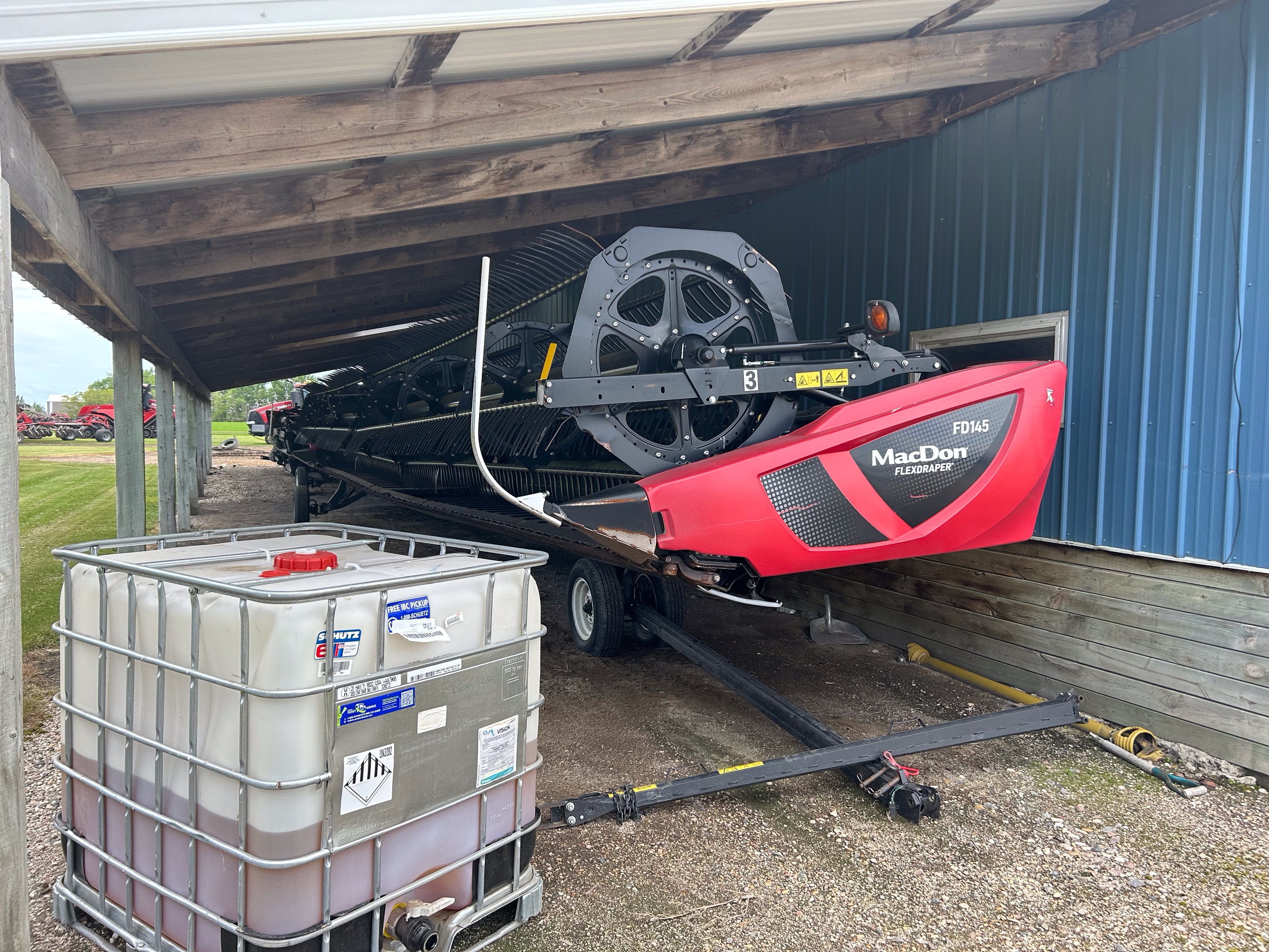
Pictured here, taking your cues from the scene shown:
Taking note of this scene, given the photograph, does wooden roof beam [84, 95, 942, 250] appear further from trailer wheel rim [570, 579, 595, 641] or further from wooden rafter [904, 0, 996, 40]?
trailer wheel rim [570, 579, 595, 641]

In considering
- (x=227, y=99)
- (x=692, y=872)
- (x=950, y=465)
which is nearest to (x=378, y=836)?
(x=692, y=872)

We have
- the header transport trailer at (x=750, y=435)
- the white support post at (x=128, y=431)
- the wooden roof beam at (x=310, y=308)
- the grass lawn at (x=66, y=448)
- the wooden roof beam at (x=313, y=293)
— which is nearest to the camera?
the header transport trailer at (x=750, y=435)

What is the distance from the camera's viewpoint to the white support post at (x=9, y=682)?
1976 mm

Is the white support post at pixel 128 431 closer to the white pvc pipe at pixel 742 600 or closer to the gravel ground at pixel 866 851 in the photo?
the gravel ground at pixel 866 851

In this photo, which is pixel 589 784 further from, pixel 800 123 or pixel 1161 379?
pixel 800 123

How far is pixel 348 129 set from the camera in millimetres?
3449

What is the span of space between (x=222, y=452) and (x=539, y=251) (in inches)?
1018

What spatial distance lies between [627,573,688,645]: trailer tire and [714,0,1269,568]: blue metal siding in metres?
2.06

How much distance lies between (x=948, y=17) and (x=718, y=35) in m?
1.21

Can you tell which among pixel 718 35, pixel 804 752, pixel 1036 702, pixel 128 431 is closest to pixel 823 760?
pixel 804 752

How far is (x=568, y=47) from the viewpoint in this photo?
134 inches

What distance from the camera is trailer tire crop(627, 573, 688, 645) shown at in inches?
191

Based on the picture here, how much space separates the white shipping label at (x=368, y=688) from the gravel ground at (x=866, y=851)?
0.90 metres

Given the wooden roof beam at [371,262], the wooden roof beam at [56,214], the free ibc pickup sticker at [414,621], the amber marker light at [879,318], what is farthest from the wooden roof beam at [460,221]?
the free ibc pickup sticker at [414,621]
